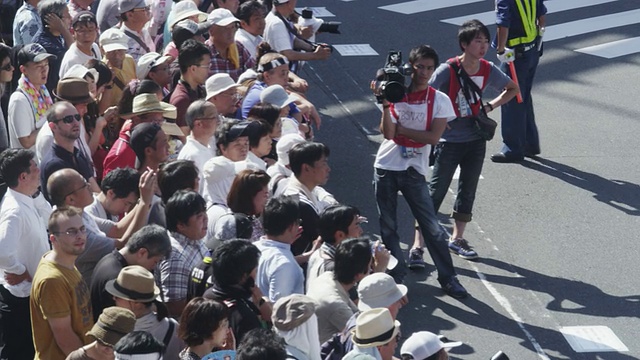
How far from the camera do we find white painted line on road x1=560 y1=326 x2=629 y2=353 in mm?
8227

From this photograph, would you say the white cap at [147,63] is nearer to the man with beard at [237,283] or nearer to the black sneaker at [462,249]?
the black sneaker at [462,249]

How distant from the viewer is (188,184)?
7.30 meters

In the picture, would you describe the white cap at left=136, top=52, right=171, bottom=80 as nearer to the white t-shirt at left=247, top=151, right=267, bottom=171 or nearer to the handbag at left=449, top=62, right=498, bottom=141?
the white t-shirt at left=247, top=151, right=267, bottom=171

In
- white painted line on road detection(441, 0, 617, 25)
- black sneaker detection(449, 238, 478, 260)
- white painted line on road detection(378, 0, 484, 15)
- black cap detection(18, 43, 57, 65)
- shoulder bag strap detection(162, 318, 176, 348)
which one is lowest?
white painted line on road detection(378, 0, 484, 15)

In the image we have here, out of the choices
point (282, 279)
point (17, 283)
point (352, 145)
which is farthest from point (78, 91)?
point (352, 145)

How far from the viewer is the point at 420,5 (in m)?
17.6

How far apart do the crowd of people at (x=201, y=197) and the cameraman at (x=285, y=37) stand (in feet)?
0.07

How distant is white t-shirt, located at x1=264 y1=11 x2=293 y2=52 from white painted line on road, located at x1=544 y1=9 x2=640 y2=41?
5.57 m

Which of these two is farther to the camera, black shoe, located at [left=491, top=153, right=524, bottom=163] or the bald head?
black shoe, located at [left=491, top=153, right=524, bottom=163]

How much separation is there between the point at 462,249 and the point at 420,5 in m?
8.59

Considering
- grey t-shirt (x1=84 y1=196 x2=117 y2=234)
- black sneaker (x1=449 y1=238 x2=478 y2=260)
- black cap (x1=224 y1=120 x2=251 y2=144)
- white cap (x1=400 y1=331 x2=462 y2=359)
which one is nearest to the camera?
white cap (x1=400 y1=331 x2=462 y2=359)

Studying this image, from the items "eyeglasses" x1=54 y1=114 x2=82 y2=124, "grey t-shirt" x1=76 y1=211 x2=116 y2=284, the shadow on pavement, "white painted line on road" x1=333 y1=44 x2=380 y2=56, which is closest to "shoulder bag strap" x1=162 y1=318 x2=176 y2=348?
"grey t-shirt" x1=76 y1=211 x2=116 y2=284

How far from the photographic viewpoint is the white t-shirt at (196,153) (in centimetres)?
827

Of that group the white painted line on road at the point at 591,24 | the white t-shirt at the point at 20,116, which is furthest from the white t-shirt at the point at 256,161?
the white painted line on road at the point at 591,24
